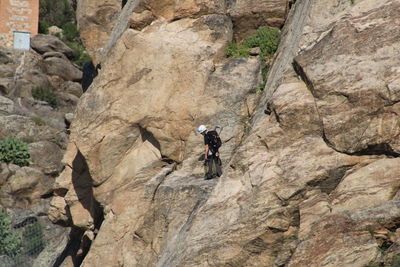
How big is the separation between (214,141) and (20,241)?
18.5m

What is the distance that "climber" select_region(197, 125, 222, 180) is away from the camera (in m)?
17.9

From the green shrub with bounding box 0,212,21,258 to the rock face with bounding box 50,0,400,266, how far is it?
1001cm

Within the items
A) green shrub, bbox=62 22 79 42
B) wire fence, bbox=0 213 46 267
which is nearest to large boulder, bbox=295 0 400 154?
wire fence, bbox=0 213 46 267

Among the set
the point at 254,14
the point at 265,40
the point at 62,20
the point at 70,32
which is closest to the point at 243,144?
the point at 265,40

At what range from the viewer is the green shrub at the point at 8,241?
105 feet

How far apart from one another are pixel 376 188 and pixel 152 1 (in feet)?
38.9

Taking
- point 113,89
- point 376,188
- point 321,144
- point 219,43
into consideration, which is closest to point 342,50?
point 321,144

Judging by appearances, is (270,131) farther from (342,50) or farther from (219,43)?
(219,43)

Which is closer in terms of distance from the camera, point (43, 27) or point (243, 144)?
point (243, 144)

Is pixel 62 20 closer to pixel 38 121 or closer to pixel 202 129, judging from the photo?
pixel 38 121

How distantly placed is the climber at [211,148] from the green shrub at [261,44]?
386 centimetres

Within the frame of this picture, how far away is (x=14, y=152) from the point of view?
4044 cm

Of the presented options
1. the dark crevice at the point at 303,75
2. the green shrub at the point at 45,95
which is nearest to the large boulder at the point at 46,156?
the green shrub at the point at 45,95

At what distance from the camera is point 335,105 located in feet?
48.1
